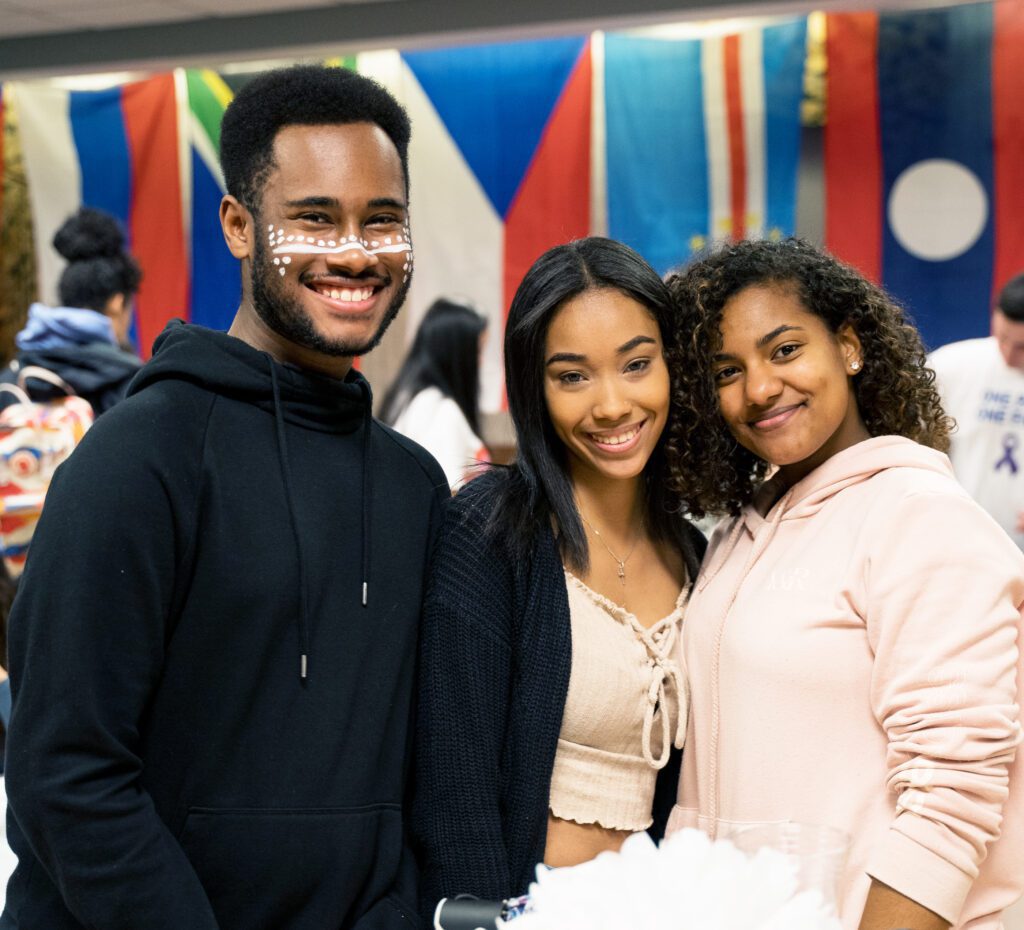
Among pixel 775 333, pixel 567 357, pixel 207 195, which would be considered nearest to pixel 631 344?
pixel 567 357

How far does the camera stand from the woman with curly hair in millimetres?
1407

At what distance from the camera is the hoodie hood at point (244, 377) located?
4.47ft

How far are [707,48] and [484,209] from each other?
1.18 meters

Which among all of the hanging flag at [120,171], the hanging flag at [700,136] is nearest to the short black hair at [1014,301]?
the hanging flag at [700,136]

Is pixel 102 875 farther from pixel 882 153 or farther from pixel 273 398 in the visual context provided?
pixel 882 153

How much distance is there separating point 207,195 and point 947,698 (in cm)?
511

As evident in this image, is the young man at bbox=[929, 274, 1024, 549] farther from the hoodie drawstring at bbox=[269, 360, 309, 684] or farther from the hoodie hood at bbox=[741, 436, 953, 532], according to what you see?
the hoodie drawstring at bbox=[269, 360, 309, 684]

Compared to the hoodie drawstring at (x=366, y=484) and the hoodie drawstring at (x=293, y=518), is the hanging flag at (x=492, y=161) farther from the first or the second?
the hoodie drawstring at (x=293, y=518)

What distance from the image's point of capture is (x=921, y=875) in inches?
54.7

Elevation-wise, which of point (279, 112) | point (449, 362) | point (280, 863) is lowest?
point (280, 863)

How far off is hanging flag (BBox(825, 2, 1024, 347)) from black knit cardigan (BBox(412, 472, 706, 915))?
362cm

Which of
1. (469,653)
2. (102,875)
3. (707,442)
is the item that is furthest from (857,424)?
(102,875)

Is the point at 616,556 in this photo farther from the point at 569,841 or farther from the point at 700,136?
the point at 700,136

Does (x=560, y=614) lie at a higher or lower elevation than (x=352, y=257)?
lower
